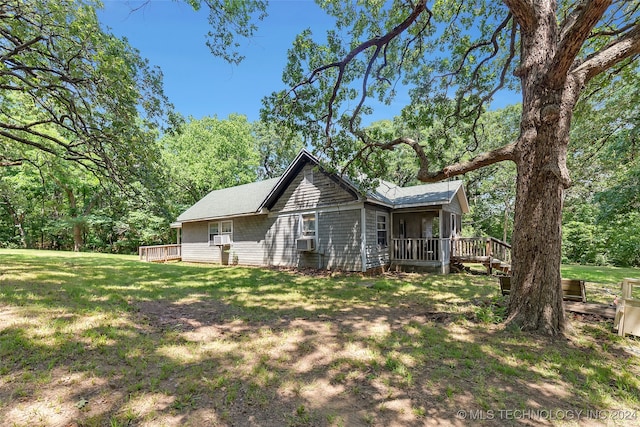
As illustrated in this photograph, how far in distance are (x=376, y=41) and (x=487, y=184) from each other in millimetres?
20513

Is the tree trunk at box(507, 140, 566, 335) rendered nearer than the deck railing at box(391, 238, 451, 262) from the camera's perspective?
Yes

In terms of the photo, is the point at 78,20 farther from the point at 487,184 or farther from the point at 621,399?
the point at 487,184

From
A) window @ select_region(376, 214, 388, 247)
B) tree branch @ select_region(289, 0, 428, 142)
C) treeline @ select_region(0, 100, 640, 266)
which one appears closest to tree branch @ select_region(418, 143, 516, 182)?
tree branch @ select_region(289, 0, 428, 142)

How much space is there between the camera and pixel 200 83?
1328cm

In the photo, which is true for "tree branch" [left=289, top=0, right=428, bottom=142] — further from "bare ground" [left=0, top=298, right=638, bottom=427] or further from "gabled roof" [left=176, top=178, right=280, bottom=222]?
"gabled roof" [left=176, top=178, right=280, bottom=222]

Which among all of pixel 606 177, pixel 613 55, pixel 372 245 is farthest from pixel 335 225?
pixel 606 177

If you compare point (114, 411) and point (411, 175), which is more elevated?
point (411, 175)

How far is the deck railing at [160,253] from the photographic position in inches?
722

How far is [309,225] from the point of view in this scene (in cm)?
1289

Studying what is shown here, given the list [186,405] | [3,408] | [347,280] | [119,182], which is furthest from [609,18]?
[119,182]

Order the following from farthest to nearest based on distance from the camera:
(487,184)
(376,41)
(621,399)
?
(487,184) < (376,41) < (621,399)

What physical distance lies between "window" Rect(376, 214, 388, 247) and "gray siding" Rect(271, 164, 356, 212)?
6.45 feet

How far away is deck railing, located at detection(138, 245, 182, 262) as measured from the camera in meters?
18.3

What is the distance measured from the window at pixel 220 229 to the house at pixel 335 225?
0.25 feet
